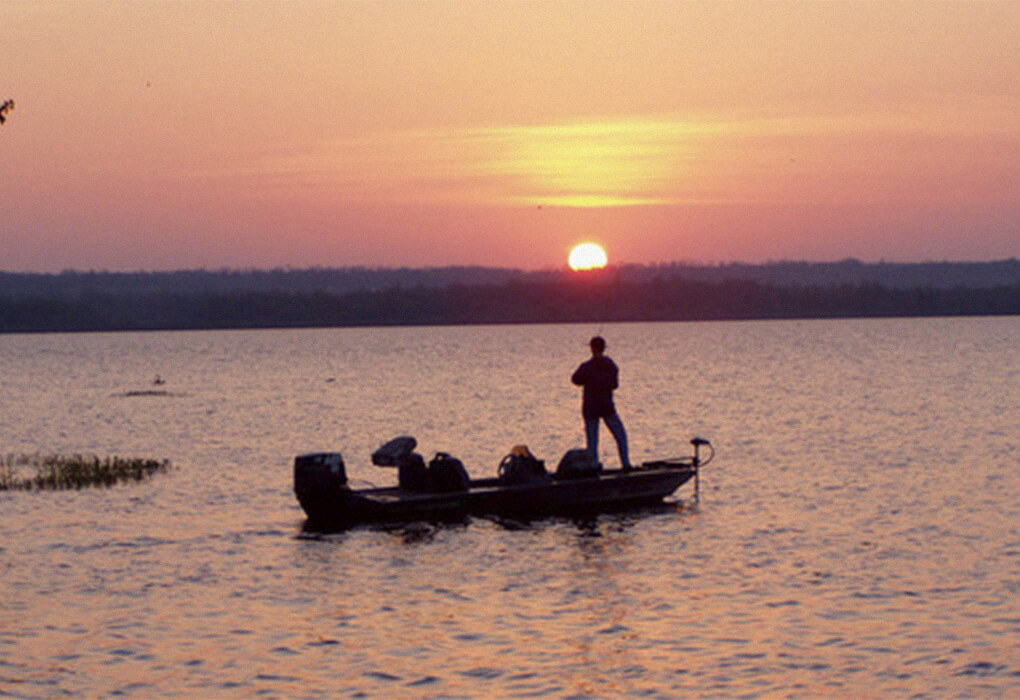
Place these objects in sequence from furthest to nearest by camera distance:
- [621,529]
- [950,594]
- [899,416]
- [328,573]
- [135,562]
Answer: [899,416] → [621,529] → [135,562] → [328,573] → [950,594]

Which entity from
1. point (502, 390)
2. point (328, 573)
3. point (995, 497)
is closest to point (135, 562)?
point (328, 573)

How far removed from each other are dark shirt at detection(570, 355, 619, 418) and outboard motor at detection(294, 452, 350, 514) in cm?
520

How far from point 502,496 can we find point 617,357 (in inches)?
4807

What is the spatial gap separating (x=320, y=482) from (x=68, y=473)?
11.9 metres

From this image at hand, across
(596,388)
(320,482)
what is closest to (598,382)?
(596,388)

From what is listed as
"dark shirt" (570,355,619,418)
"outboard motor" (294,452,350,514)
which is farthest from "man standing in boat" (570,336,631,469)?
"outboard motor" (294,452,350,514)

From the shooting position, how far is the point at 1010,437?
1804 inches

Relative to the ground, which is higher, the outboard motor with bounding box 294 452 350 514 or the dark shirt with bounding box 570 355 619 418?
the dark shirt with bounding box 570 355 619 418

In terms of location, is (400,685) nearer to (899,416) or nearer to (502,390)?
(899,416)

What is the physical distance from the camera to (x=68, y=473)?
34.1 metres

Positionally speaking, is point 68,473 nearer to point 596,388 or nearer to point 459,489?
point 459,489

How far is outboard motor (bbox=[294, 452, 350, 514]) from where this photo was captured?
24750mm

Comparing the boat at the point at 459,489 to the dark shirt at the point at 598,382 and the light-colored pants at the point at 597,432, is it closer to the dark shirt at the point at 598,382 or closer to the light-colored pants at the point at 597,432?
the light-colored pants at the point at 597,432

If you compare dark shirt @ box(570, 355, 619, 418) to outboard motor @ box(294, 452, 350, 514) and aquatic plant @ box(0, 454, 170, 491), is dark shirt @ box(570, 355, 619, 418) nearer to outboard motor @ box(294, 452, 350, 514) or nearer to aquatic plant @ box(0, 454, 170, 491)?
outboard motor @ box(294, 452, 350, 514)
